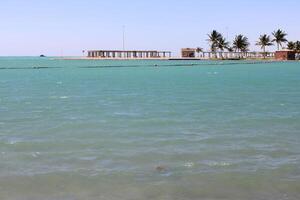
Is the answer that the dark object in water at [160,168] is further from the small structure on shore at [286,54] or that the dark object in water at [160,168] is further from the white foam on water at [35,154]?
the small structure on shore at [286,54]

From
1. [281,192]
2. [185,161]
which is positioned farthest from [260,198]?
[185,161]

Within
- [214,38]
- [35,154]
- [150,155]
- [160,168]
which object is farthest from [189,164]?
[214,38]

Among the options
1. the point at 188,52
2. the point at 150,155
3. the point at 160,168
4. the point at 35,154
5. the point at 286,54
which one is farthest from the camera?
the point at 188,52

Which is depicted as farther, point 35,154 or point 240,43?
point 240,43

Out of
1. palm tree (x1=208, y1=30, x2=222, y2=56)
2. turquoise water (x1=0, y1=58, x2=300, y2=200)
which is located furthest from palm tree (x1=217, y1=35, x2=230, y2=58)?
turquoise water (x1=0, y1=58, x2=300, y2=200)

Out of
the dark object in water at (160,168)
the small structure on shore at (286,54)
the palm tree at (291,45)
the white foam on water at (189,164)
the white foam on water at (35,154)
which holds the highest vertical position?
the palm tree at (291,45)

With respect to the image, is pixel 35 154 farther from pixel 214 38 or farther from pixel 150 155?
pixel 214 38

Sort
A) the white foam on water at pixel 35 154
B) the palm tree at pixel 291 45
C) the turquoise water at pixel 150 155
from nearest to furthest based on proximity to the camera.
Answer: the turquoise water at pixel 150 155, the white foam on water at pixel 35 154, the palm tree at pixel 291 45

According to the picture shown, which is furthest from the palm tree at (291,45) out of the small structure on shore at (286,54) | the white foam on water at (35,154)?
the white foam on water at (35,154)

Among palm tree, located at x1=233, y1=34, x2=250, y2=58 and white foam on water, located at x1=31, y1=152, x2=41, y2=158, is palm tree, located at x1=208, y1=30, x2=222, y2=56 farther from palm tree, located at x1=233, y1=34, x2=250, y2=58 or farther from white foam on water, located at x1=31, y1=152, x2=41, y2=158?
white foam on water, located at x1=31, y1=152, x2=41, y2=158

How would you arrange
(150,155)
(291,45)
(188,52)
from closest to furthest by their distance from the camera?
(150,155)
(291,45)
(188,52)

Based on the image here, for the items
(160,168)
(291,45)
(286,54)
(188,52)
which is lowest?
(160,168)

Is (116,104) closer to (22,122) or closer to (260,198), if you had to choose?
(22,122)

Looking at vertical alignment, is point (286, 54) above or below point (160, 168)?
above
